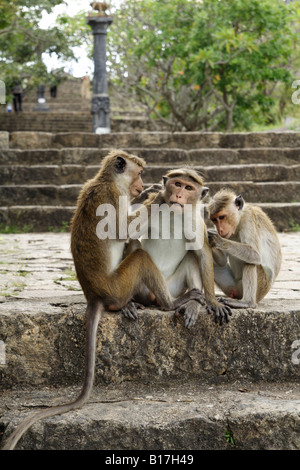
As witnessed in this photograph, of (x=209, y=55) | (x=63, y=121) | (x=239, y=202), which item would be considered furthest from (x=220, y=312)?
(x=63, y=121)

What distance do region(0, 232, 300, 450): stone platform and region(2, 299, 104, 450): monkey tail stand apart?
103 millimetres

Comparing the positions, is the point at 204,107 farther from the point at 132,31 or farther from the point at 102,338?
the point at 102,338

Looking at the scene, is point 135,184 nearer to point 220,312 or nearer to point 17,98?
point 220,312

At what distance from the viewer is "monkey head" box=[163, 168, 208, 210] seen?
3723 millimetres

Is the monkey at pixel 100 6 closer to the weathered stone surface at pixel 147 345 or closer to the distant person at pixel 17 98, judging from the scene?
the distant person at pixel 17 98

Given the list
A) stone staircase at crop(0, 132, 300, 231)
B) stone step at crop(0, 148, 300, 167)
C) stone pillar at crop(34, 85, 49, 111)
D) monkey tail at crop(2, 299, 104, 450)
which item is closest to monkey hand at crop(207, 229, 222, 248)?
monkey tail at crop(2, 299, 104, 450)

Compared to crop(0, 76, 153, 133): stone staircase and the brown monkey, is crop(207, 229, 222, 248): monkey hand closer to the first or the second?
the brown monkey

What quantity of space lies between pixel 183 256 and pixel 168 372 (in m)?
0.78

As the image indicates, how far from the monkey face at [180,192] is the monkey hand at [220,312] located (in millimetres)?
642

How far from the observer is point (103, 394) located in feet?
11.6

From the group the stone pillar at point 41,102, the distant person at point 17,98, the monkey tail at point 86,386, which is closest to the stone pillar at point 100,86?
the distant person at point 17,98

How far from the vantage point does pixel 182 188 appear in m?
3.75

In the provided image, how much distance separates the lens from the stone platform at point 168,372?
3.21m
